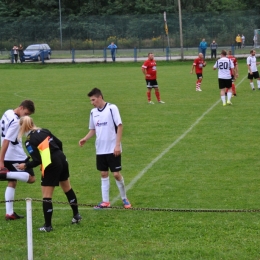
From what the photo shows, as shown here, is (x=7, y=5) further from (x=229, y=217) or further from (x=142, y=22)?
(x=229, y=217)

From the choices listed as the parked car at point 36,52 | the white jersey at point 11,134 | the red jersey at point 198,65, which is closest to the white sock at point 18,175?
the white jersey at point 11,134

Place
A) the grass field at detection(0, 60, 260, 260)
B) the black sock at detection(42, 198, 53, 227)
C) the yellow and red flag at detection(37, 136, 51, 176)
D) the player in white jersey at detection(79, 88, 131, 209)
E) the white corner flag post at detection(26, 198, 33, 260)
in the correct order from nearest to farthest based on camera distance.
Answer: the white corner flag post at detection(26, 198, 33, 260), the grass field at detection(0, 60, 260, 260), the yellow and red flag at detection(37, 136, 51, 176), the black sock at detection(42, 198, 53, 227), the player in white jersey at detection(79, 88, 131, 209)

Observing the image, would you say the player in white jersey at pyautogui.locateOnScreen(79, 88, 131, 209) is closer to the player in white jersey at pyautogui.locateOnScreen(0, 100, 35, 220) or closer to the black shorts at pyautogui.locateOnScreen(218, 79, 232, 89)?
the player in white jersey at pyautogui.locateOnScreen(0, 100, 35, 220)

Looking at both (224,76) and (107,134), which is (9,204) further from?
(224,76)

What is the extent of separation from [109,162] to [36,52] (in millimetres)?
46942

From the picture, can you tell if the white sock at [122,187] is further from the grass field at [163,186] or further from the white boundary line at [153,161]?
the white boundary line at [153,161]

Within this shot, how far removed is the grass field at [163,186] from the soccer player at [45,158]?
1.38 ft

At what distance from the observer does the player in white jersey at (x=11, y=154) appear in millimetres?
9344

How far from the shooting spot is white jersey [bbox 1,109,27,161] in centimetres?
936

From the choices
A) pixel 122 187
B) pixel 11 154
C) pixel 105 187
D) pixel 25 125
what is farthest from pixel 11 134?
pixel 122 187

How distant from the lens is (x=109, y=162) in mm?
9977

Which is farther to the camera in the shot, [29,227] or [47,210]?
[47,210]

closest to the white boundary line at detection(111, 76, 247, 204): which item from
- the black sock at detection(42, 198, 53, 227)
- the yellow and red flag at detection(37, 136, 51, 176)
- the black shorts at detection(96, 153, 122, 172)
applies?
the black shorts at detection(96, 153, 122, 172)

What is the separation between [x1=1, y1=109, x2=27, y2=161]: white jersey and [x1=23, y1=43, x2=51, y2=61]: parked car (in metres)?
44.3
